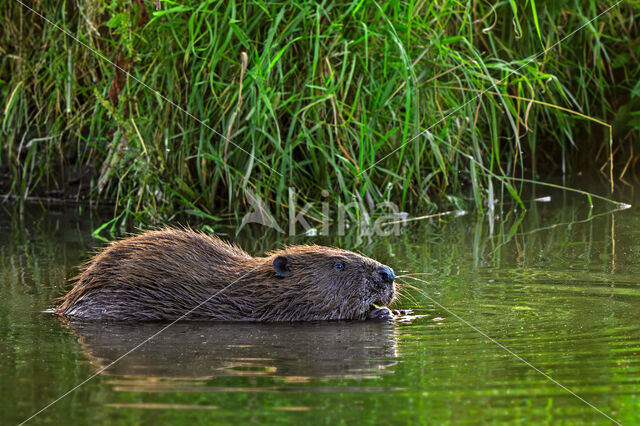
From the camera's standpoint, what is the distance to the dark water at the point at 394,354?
296 centimetres

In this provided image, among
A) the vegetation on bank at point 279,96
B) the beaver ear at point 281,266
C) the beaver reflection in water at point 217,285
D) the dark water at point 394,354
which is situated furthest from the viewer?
the vegetation on bank at point 279,96

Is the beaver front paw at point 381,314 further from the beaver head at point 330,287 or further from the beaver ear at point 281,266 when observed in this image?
the beaver ear at point 281,266

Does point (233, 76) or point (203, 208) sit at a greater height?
point (233, 76)

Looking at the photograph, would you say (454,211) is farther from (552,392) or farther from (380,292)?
(552,392)

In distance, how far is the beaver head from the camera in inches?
183

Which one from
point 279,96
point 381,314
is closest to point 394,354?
point 381,314

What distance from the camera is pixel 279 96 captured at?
256 inches

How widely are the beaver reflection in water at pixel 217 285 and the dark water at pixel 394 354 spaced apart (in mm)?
151

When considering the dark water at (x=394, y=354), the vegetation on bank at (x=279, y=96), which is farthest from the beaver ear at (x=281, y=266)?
the vegetation on bank at (x=279, y=96)

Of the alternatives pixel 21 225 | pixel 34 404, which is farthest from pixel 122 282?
pixel 21 225

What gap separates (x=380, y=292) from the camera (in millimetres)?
4672

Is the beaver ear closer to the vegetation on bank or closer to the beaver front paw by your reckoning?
the beaver front paw

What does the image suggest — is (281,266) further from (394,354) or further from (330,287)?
(394,354)

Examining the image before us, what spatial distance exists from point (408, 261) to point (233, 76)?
1851mm
